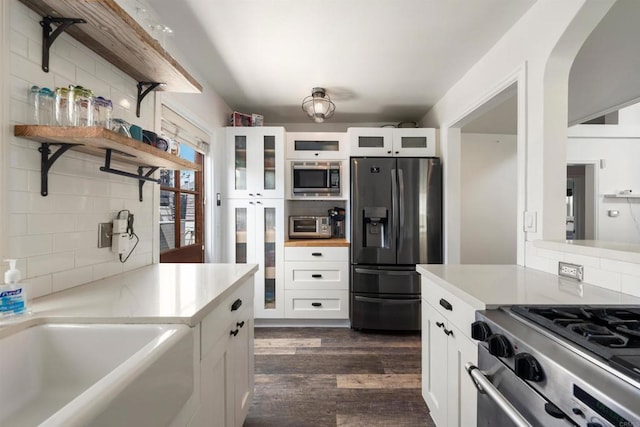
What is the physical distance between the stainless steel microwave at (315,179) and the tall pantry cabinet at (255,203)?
0.19m

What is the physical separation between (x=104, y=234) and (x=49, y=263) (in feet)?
0.87

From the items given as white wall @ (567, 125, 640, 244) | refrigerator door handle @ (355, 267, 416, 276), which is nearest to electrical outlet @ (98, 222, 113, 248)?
refrigerator door handle @ (355, 267, 416, 276)

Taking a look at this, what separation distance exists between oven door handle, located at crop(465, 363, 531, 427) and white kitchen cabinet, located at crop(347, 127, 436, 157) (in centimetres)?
231

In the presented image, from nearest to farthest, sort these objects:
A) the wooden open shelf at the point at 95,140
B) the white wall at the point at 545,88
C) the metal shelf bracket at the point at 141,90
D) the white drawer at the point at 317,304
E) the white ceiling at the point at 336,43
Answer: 1. the wooden open shelf at the point at 95,140
2. the white wall at the point at 545,88
3. the metal shelf bracket at the point at 141,90
4. the white ceiling at the point at 336,43
5. the white drawer at the point at 317,304

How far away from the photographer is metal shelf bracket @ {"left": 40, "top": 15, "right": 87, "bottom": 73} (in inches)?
38.2

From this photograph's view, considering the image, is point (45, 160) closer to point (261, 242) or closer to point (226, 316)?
point (226, 316)

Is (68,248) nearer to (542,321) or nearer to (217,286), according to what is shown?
(217,286)

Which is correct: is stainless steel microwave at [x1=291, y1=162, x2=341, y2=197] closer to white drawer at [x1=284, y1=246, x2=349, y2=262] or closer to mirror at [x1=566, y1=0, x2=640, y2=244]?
white drawer at [x1=284, y1=246, x2=349, y2=262]

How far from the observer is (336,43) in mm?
1919

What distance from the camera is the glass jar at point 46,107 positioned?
3.06ft

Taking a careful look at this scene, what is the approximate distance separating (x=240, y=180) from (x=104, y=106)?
6.28 feet

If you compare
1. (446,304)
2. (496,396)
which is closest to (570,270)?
(446,304)

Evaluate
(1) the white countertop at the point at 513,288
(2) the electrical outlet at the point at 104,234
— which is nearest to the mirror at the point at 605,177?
(1) the white countertop at the point at 513,288

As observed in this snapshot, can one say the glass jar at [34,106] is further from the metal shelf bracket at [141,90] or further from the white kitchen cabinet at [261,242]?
the white kitchen cabinet at [261,242]
